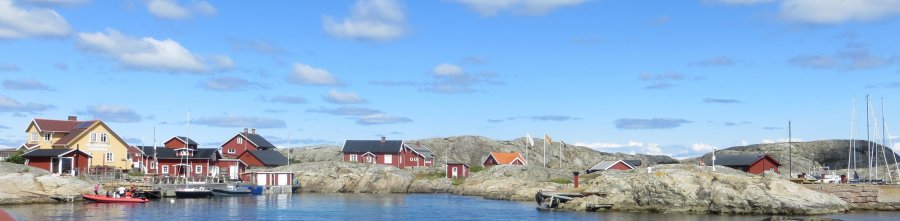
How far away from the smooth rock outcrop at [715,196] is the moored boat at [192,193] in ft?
131

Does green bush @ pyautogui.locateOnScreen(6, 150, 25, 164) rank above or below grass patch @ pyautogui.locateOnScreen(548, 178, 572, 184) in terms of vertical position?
above

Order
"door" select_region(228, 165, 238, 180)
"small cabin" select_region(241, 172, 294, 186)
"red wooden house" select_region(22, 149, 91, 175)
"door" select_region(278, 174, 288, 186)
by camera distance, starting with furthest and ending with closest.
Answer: "door" select_region(228, 165, 238, 180), "door" select_region(278, 174, 288, 186), "small cabin" select_region(241, 172, 294, 186), "red wooden house" select_region(22, 149, 91, 175)

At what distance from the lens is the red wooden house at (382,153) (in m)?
121

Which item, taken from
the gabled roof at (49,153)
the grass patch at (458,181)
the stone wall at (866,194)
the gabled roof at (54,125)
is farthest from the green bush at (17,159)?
the stone wall at (866,194)

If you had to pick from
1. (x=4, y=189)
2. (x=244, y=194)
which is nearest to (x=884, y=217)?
(x=244, y=194)

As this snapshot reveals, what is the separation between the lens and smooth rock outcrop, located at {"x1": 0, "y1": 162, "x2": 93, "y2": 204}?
221ft

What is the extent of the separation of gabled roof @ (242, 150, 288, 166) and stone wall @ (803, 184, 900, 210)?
71.0 metres

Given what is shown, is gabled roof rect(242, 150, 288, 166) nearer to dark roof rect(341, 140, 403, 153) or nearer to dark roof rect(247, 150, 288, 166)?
dark roof rect(247, 150, 288, 166)

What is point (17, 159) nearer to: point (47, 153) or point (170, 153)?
point (47, 153)

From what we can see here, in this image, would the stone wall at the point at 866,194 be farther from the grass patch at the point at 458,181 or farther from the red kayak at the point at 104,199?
the red kayak at the point at 104,199

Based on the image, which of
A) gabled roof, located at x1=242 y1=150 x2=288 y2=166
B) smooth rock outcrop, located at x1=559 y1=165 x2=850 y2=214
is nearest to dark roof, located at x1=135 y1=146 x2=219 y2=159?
gabled roof, located at x1=242 y1=150 x2=288 y2=166

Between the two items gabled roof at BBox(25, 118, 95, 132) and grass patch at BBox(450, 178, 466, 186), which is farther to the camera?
grass patch at BBox(450, 178, 466, 186)

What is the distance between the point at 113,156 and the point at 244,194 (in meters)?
18.2

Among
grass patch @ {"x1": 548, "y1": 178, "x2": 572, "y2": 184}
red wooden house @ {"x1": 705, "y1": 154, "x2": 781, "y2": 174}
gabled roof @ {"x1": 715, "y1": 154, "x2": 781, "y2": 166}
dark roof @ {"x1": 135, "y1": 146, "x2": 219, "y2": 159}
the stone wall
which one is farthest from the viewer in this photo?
gabled roof @ {"x1": 715, "y1": 154, "x2": 781, "y2": 166}
